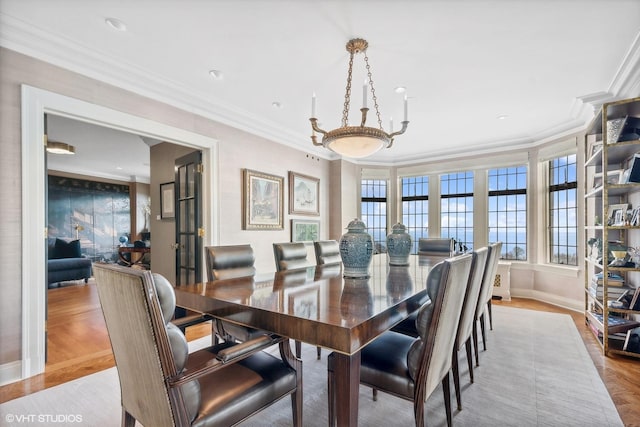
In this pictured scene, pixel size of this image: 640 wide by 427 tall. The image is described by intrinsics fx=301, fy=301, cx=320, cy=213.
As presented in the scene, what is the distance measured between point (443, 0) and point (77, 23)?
8.16 feet

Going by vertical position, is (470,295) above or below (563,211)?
below

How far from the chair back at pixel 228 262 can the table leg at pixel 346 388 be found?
133 cm

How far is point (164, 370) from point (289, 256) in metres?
1.78

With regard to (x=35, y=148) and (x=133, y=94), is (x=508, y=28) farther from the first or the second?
(x=35, y=148)

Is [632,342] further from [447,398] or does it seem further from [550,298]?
[447,398]

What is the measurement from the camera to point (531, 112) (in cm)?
376

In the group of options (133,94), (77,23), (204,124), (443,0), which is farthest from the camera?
(204,124)

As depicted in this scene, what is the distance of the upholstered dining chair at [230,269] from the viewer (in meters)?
2.03

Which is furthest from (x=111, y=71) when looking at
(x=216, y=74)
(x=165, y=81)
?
(x=216, y=74)

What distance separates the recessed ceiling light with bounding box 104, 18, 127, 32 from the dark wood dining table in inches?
74.4

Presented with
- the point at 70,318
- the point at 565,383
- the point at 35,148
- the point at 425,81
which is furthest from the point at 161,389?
the point at 70,318

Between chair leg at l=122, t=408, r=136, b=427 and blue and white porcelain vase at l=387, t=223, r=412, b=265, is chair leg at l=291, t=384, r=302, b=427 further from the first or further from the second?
blue and white porcelain vase at l=387, t=223, r=412, b=265

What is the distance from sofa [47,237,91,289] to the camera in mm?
5465

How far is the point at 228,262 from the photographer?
7.70 feet
